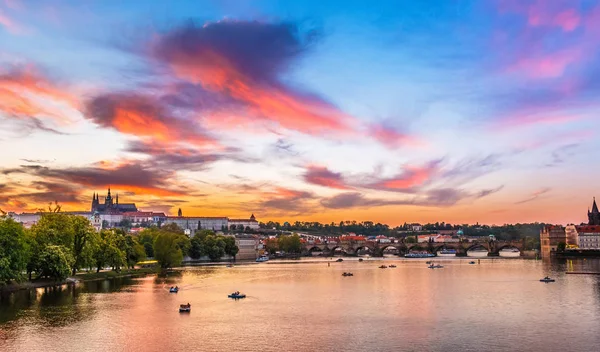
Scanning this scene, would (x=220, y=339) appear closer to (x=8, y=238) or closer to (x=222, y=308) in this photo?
(x=222, y=308)

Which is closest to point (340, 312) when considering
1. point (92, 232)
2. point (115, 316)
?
point (115, 316)

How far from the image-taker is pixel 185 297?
226 ft

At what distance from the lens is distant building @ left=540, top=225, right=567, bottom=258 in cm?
17790

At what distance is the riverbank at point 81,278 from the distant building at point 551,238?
118m

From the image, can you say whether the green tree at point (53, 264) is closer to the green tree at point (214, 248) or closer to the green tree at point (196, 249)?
the green tree at point (196, 249)

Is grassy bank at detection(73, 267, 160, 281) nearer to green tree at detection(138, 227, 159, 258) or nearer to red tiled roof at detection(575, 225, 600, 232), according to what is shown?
green tree at detection(138, 227, 159, 258)

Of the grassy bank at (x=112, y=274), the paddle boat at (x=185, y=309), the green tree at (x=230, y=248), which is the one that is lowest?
the paddle boat at (x=185, y=309)

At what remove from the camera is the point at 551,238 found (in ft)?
596

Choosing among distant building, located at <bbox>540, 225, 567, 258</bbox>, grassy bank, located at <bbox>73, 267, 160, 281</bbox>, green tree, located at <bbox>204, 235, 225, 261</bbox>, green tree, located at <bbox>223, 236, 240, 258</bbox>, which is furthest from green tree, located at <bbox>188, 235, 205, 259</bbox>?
distant building, located at <bbox>540, 225, 567, 258</bbox>

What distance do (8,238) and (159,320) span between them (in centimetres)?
2370

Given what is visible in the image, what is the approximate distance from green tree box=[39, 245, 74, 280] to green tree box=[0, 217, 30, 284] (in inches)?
219

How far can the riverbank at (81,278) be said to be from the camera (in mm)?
68312

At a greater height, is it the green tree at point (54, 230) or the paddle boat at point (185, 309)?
the green tree at point (54, 230)

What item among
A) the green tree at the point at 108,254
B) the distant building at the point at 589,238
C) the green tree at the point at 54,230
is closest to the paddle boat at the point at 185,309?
the green tree at the point at 54,230
